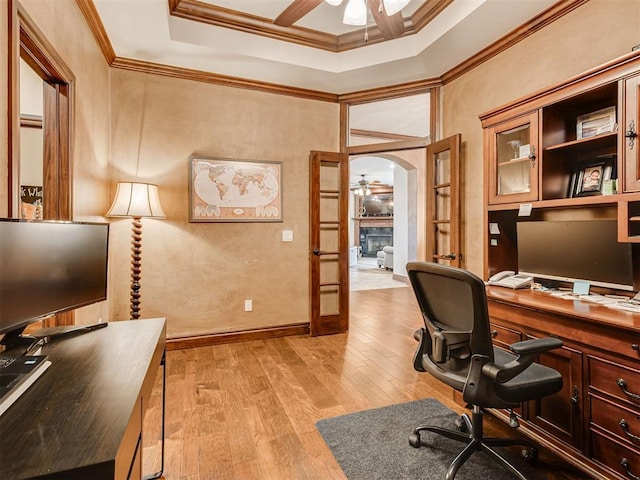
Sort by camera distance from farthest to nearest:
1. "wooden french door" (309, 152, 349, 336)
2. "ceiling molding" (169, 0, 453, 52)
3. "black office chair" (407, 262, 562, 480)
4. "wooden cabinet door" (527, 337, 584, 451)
→ "wooden french door" (309, 152, 349, 336) < "ceiling molding" (169, 0, 453, 52) < "wooden cabinet door" (527, 337, 584, 451) < "black office chair" (407, 262, 562, 480)

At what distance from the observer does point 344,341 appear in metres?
3.77

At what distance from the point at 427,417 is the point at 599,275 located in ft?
4.59

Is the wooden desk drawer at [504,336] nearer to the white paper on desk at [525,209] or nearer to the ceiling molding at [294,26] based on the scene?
the white paper on desk at [525,209]

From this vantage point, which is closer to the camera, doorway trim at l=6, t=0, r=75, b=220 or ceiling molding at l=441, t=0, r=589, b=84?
doorway trim at l=6, t=0, r=75, b=220

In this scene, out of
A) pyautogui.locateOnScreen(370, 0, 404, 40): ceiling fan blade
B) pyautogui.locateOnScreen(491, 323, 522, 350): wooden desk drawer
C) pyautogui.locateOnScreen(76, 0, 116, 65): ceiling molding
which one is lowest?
pyautogui.locateOnScreen(491, 323, 522, 350): wooden desk drawer

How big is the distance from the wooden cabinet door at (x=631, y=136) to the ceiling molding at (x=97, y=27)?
340cm

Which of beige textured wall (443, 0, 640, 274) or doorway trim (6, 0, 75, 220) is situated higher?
beige textured wall (443, 0, 640, 274)

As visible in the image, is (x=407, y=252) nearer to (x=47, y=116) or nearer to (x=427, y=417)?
(x=427, y=417)

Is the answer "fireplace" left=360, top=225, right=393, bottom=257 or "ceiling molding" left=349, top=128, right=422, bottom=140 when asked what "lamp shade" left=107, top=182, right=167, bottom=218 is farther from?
"fireplace" left=360, top=225, right=393, bottom=257

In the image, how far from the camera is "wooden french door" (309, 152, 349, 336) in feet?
12.9

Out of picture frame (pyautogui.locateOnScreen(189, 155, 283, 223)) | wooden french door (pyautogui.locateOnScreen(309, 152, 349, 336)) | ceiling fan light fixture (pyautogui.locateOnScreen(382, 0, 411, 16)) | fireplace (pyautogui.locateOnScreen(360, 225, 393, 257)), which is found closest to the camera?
ceiling fan light fixture (pyautogui.locateOnScreen(382, 0, 411, 16))

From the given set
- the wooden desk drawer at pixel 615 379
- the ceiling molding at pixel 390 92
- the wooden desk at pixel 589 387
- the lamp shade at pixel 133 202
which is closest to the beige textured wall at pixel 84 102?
the lamp shade at pixel 133 202

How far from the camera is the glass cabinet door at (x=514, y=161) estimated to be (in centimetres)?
225

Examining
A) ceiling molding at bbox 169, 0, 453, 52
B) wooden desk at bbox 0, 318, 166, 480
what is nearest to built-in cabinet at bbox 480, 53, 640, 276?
ceiling molding at bbox 169, 0, 453, 52
